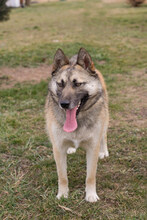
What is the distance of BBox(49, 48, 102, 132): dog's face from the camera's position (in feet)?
9.87

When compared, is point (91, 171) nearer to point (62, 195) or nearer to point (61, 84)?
point (62, 195)

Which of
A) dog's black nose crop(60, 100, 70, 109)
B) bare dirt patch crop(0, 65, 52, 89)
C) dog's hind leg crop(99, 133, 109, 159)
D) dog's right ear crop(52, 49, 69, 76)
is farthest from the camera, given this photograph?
bare dirt patch crop(0, 65, 52, 89)

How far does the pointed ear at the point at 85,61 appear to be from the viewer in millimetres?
3170

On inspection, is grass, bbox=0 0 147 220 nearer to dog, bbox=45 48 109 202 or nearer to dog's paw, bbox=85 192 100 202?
dog's paw, bbox=85 192 100 202

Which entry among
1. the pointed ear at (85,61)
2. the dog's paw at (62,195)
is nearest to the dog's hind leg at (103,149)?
the dog's paw at (62,195)

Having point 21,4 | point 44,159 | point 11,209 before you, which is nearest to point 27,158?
point 44,159

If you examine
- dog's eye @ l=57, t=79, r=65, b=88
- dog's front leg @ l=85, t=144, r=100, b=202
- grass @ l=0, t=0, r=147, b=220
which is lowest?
grass @ l=0, t=0, r=147, b=220

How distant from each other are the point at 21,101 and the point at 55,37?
7021mm

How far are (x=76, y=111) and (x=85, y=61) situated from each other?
55 cm

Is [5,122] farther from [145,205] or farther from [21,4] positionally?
[21,4]

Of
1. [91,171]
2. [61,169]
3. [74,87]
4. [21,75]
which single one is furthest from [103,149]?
[21,75]

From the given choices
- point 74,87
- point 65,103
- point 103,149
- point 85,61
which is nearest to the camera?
point 65,103

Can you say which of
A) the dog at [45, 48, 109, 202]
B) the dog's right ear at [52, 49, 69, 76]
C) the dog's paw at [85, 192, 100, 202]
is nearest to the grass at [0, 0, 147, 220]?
the dog's paw at [85, 192, 100, 202]

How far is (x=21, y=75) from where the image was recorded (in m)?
7.83
